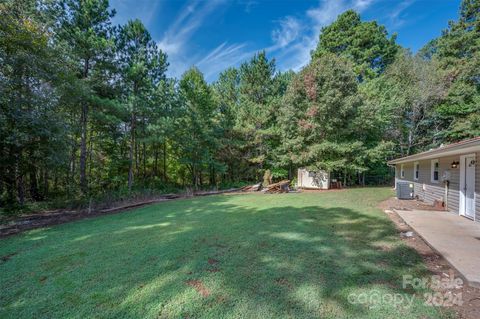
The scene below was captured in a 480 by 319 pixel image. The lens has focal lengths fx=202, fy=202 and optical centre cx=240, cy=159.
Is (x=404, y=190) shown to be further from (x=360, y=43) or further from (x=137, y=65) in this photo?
(x=360, y=43)

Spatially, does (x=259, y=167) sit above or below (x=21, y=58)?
below

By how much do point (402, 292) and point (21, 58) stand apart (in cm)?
1066

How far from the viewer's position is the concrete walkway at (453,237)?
2658mm

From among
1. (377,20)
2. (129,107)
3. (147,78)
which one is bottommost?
(129,107)

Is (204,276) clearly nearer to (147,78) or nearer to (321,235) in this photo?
(321,235)

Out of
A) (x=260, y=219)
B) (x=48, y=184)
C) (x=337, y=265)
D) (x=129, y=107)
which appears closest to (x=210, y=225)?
(x=260, y=219)

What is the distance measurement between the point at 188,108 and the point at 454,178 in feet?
43.3

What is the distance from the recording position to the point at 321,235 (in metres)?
4.01

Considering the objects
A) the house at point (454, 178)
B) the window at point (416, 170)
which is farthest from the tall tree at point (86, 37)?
the window at point (416, 170)

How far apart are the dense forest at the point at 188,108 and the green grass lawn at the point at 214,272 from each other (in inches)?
201

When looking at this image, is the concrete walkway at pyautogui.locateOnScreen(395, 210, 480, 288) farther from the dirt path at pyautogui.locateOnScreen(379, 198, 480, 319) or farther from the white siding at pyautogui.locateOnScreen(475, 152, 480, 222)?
the white siding at pyautogui.locateOnScreen(475, 152, 480, 222)

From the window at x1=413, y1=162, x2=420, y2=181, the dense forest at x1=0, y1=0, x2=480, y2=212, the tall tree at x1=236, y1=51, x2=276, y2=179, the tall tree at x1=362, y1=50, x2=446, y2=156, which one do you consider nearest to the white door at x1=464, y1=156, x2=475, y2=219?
the window at x1=413, y1=162, x2=420, y2=181

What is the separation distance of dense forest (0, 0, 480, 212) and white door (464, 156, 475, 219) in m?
7.64

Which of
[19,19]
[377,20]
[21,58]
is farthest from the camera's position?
[377,20]
